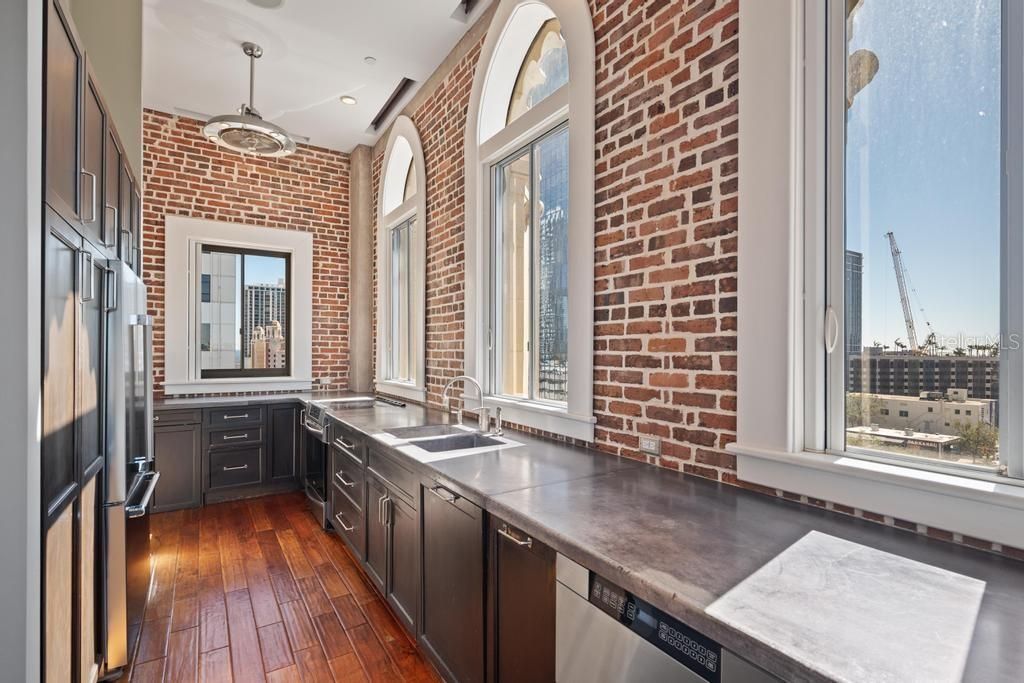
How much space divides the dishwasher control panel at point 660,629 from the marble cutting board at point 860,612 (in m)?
0.11

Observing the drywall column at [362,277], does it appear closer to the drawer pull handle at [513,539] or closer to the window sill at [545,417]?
the window sill at [545,417]

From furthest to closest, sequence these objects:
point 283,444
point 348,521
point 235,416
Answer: point 283,444, point 235,416, point 348,521

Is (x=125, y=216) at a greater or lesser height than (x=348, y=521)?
greater

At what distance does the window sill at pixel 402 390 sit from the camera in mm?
4184

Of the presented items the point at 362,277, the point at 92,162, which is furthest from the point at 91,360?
the point at 362,277

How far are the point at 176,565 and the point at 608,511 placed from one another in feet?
10.6

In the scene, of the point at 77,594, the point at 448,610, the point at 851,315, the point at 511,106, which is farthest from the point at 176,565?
the point at 851,315

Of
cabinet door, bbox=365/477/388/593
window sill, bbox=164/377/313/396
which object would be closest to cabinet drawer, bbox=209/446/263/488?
window sill, bbox=164/377/313/396

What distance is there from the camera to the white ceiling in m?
3.21

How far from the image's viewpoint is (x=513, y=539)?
5.01ft

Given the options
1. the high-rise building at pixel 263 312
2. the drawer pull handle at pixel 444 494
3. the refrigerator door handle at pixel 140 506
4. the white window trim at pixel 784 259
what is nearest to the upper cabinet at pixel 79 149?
the refrigerator door handle at pixel 140 506

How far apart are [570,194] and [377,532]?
6.87 ft

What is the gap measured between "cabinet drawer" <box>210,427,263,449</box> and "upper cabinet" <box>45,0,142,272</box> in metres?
2.58

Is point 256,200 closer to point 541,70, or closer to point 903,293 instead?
point 541,70
